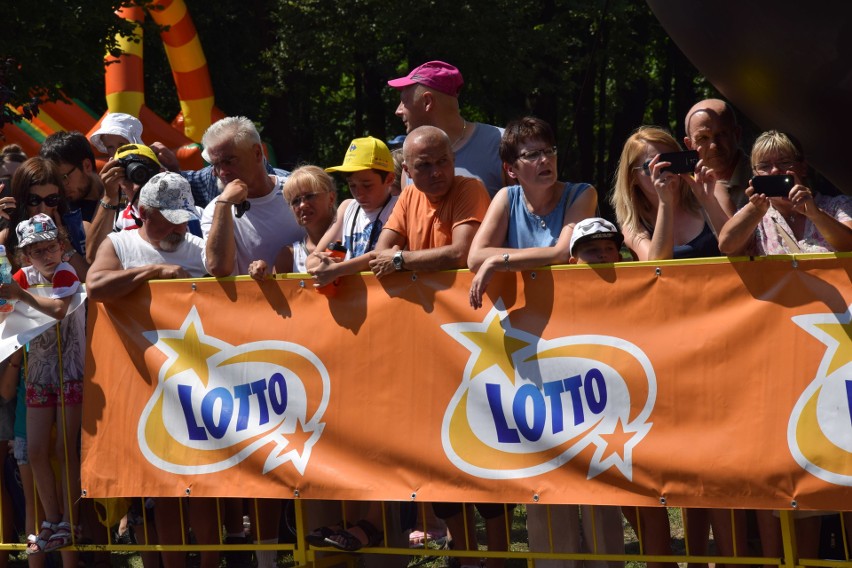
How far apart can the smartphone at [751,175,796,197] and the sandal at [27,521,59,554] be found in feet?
12.6

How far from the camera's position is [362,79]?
26984 millimetres

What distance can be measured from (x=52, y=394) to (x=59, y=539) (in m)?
0.73


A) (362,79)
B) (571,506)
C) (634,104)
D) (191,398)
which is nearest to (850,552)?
(571,506)

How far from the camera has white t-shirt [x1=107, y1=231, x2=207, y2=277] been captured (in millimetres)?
5828

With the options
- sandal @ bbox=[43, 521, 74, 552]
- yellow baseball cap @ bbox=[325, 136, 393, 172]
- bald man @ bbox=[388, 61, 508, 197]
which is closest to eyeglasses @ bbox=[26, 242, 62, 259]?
sandal @ bbox=[43, 521, 74, 552]

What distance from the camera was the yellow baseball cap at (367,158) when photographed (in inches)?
226

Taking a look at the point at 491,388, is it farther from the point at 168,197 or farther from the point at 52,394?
the point at 52,394

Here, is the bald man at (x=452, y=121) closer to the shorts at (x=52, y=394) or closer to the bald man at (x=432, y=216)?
the bald man at (x=432, y=216)

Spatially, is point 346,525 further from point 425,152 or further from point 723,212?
point 723,212

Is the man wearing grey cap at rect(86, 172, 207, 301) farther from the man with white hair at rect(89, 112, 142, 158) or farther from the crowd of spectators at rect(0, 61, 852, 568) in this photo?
the man with white hair at rect(89, 112, 142, 158)

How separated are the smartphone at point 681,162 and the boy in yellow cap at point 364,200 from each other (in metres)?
1.54

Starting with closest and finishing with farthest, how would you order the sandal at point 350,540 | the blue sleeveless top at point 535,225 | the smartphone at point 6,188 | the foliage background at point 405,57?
the blue sleeveless top at point 535,225, the sandal at point 350,540, the smartphone at point 6,188, the foliage background at point 405,57

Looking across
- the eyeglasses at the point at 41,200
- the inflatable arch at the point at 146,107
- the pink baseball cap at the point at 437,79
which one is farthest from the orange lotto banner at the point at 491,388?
Result: the inflatable arch at the point at 146,107

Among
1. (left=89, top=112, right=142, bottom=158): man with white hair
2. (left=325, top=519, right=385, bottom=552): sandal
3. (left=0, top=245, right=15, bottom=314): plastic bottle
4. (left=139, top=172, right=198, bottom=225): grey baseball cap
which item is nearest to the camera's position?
(left=325, top=519, right=385, bottom=552): sandal
